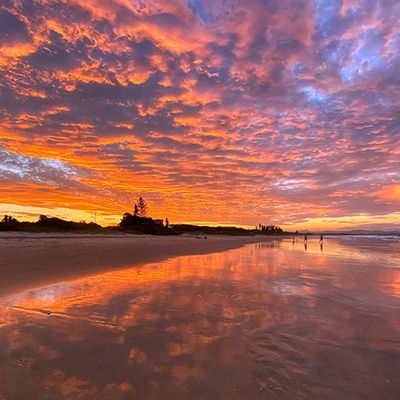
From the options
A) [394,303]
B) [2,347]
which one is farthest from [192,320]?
[394,303]

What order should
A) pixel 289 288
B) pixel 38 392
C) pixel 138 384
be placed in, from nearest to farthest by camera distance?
pixel 38 392 < pixel 138 384 < pixel 289 288

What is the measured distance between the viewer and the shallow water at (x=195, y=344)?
4.19m

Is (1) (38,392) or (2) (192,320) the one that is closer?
(1) (38,392)

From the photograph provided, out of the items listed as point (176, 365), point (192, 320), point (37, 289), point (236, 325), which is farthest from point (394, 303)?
point (37, 289)

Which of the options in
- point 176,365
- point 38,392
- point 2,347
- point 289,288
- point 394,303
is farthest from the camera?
point 289,288

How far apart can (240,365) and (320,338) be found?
2.23 m

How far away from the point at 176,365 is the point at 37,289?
7.09 metres

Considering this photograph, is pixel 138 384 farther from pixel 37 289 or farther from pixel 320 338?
pixel 37 289

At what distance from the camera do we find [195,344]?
227 inches

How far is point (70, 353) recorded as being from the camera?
5.14 m

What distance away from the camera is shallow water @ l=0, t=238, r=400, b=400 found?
419cm

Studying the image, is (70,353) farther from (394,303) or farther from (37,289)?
(394,303)

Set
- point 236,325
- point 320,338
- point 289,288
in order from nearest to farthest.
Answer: point 320,338
point 236,325
point 289,288

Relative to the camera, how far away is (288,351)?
18.2 ft
